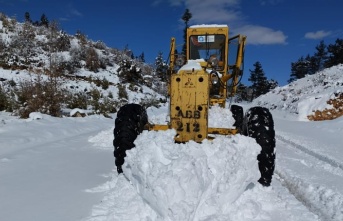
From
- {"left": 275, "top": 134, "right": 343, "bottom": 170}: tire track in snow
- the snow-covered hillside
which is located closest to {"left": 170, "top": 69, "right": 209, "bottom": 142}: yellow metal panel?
the snow-covered hillside

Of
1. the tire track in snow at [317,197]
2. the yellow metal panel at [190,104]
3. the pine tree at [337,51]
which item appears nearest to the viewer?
the tire track in snow at [317,197]

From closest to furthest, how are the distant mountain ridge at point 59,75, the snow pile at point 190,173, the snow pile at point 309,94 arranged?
the snow pile at point 190,173 < the distant mountain ridge at point 59,75 < the snow pile at point 309,94

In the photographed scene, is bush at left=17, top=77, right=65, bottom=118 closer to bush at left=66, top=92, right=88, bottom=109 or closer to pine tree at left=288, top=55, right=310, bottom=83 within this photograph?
bush at left=66, top=92, right=88, bottom=109

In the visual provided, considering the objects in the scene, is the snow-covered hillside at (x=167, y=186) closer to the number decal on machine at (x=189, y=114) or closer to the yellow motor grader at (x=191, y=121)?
the yellow motor grader at (x=191, y=121)

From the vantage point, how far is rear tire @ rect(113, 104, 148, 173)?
4309 mm

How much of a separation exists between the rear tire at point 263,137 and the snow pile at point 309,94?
13071 millimetres

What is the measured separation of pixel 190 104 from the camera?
15.0ft

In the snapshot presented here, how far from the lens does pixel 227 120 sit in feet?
25.0

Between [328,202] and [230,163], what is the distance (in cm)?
123

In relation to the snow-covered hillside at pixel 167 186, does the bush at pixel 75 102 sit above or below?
above

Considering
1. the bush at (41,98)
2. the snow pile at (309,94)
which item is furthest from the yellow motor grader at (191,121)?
the snow pile at (309,94)

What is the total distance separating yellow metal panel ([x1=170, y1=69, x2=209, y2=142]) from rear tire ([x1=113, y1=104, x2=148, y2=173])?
52 centimetres

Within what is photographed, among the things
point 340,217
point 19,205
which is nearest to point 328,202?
point 340,217

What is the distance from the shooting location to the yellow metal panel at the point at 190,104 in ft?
14.9
